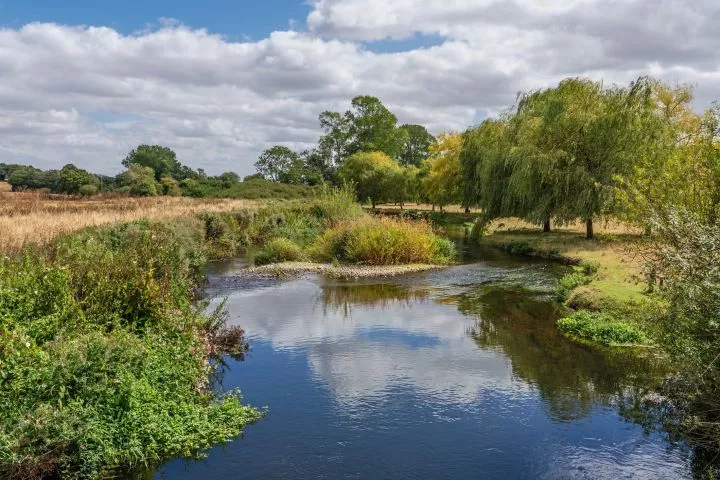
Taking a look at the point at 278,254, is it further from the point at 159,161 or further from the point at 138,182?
the point at 159,161

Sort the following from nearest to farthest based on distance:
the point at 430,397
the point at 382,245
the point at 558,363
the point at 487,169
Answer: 1. the point at 430,397
2. the point at 558,363
3. the point at 382,245
4. the point at 487,169

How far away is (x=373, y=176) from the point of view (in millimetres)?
65000

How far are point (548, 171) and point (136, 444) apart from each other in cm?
2559

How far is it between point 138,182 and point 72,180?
26.9 ft

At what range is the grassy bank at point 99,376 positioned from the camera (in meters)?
6.86

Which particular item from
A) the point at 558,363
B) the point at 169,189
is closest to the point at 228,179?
the point at 169,189

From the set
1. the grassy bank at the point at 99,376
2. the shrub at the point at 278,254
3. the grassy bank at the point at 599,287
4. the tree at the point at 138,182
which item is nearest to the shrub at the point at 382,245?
the shrub at the point at 278,254

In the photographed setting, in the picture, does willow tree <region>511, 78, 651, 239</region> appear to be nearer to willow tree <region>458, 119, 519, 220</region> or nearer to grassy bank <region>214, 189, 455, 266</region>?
willow tree <region>458, 119, 519, 220</region>

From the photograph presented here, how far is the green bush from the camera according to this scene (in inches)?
524

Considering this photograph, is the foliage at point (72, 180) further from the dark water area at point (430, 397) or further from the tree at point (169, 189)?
the dark water area at point (430, 397)

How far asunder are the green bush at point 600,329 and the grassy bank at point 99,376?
8.37 metres

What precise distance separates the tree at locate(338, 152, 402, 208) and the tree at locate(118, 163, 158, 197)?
20175 millimetres

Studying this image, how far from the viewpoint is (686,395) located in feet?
27.6

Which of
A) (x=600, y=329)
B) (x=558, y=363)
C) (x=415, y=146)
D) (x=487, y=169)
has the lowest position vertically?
(x=558, y=363)
